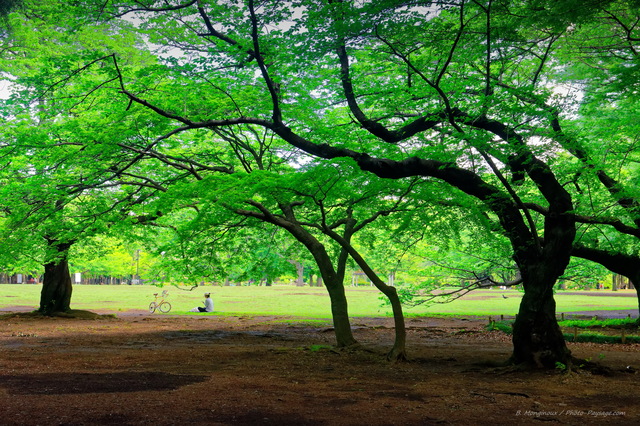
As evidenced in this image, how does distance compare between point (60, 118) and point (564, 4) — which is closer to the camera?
point (564, 4)

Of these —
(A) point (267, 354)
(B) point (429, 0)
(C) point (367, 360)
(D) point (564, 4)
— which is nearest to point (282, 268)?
(A) point (267, 354)

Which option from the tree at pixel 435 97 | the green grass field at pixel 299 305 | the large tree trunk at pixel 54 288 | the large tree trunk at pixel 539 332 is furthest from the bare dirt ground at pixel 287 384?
the green grass field at pixel 299 305

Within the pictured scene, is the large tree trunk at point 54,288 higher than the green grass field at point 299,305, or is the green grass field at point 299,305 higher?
the large tree trunk at point 54,288

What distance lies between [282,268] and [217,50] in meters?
9.51

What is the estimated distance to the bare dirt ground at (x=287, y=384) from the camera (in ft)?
22.9

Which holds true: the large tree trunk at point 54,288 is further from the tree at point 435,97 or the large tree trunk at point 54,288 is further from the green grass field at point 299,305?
the tree at point 435,97

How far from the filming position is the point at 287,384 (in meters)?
9.59

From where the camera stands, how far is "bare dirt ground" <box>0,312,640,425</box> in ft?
22.9

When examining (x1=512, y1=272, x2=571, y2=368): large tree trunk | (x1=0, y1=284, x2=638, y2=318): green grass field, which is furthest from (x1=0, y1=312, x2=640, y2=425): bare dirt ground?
(x1=0, y1=284, x2=638, y2=318): green grass field

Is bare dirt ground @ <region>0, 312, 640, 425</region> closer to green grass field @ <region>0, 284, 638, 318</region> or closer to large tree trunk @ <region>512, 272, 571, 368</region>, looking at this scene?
large tree trunk @ <region>512, 272, 571, 368</region>

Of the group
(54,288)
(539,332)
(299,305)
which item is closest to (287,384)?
(539,332)

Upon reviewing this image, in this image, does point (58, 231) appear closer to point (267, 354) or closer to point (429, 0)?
point (267, 354)

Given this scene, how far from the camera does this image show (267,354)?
14.4m

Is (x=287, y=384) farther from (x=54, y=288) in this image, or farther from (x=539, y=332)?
(x=54, y=288)
